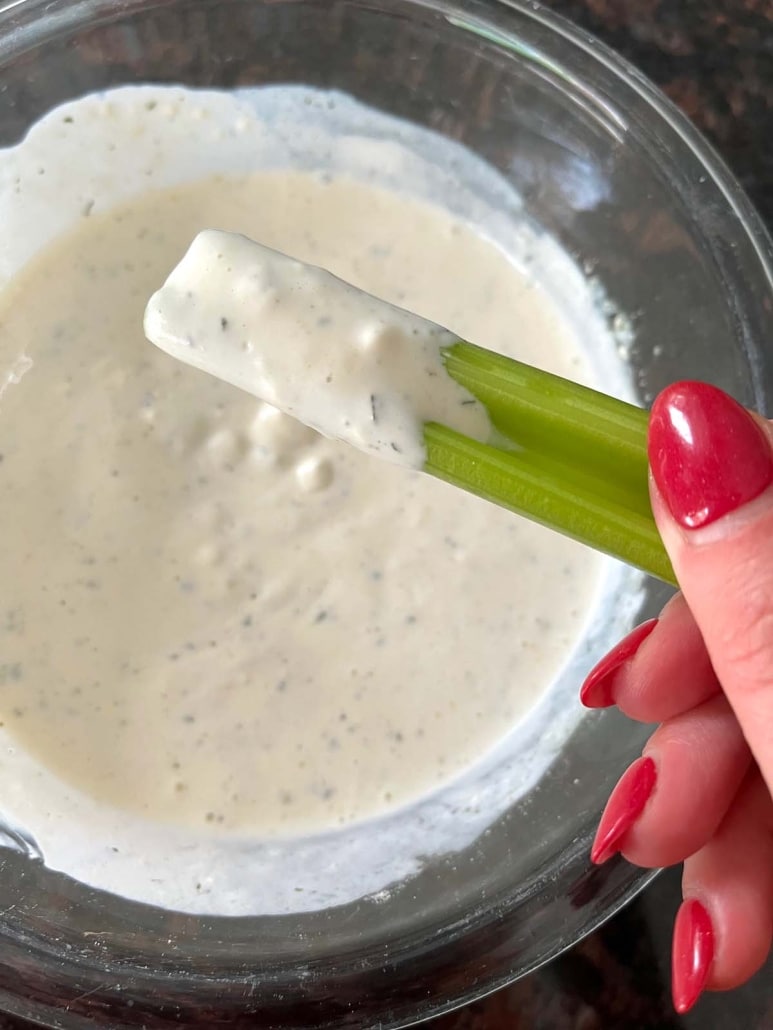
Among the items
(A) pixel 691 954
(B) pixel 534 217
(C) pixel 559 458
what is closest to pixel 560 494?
(C) pixel 559 458

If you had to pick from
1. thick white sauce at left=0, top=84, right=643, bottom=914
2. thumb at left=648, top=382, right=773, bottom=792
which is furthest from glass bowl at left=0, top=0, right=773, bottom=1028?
thumb at left=648, top=382, right=773, bottom=792

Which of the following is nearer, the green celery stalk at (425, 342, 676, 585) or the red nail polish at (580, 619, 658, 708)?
the green celery stalk at (425, 342, 676, 585)

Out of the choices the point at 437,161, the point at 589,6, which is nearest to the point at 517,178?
the point at 437,161

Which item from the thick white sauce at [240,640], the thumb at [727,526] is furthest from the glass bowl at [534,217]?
the thumb at [727,526]

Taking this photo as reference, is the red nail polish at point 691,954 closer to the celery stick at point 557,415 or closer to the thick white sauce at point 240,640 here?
the thick white sauce at point 240,640

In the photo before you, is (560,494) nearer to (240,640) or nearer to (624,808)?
(624,808)

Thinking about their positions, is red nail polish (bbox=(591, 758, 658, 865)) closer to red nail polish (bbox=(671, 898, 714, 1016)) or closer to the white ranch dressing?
red nail polish (bbox=(671, 898, 714, 1016))

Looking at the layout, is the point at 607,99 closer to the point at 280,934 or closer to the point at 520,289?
the point at 520,289
